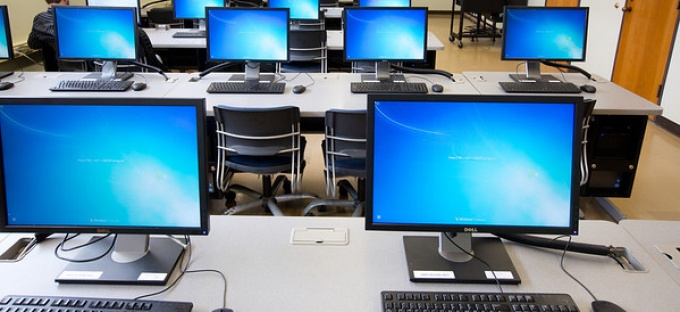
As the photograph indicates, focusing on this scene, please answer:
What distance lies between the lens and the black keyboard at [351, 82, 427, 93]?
3100 mm

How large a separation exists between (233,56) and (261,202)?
91cm

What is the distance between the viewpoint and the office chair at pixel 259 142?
8.38ft

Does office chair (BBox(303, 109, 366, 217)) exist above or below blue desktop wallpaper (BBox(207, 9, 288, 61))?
below

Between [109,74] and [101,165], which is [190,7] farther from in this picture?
[101,165]

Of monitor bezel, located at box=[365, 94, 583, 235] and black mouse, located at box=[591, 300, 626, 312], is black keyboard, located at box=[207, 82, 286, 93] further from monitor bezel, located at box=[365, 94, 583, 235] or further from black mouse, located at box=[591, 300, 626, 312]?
black mouse, located at box=[591, 300, 626, 312]

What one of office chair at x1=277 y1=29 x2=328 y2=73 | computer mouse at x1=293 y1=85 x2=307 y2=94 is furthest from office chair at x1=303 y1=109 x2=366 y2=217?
office chair at x1=277 y1=29 x2=328 y2=73

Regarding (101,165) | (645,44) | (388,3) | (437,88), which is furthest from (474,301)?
(645,44)

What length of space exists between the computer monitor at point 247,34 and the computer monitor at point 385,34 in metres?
0.40

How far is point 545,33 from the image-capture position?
10.3 ft

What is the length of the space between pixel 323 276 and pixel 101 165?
61cm

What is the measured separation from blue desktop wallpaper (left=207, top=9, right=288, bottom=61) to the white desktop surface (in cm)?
127

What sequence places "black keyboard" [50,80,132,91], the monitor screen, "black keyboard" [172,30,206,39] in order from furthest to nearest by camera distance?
the monitor screen → "black keyboard" [172,30,206,39] → "black keyboard" [50,80,132,91]

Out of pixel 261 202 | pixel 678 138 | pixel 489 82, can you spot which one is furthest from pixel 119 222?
pixel 678 138

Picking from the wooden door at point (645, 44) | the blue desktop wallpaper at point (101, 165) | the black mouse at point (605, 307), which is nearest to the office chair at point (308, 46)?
the wooden door at point (645, 44)
